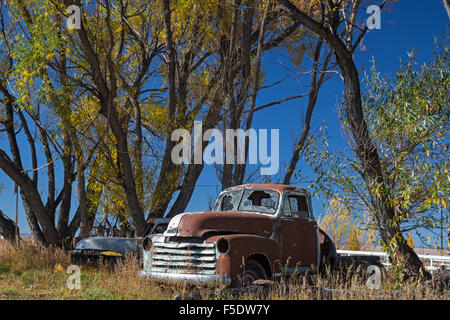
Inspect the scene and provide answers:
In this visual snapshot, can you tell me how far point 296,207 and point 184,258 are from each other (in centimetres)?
262

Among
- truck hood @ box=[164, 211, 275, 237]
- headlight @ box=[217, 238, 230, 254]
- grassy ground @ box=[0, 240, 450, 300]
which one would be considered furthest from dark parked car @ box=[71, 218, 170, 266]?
→ headlight @ box=[217, 238, 230, 254]

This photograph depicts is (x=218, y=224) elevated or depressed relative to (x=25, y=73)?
depressed

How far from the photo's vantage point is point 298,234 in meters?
9.58

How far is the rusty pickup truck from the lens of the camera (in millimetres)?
8125

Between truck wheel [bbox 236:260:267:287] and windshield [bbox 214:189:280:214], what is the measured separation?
1380 mm

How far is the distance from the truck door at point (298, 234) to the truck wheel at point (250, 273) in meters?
0.68

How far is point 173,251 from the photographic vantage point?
8742 mm

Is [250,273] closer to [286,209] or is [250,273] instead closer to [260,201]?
[286,209]

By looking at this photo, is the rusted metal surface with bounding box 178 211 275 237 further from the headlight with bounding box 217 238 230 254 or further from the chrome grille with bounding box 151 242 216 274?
the headlight with bounding box 217 238 230 254

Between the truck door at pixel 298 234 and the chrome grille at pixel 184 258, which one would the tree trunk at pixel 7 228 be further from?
the truck door at pixel 298 234

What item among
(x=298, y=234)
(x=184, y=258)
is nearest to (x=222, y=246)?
(x=184, y=258)

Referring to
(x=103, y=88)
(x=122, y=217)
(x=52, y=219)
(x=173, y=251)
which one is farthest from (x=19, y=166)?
(x=173, y=251)

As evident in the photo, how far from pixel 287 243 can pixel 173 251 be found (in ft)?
6.91

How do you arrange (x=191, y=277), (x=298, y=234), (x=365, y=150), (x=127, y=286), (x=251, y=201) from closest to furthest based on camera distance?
(x=191, y=277) < (x=127, y=286) < (x=298, y=234) < (x=251, y=201) < (x=365, y=150)
